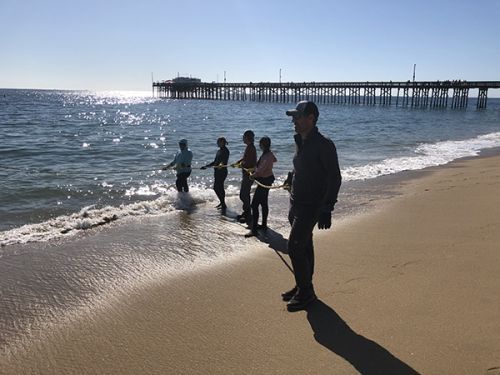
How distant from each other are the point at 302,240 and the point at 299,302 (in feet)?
1.94

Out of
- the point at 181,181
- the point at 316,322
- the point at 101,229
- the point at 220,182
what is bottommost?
the point at 101,229

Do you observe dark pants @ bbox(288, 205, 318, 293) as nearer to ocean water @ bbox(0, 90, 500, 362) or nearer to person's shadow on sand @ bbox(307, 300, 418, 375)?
person's shadow on sand @ bbox(307, 300, 418, 375)

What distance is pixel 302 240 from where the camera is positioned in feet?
12.7

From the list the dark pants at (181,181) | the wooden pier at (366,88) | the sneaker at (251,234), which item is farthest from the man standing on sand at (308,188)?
the wooden pier at (366,88)

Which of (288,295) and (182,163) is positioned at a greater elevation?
(182,163)

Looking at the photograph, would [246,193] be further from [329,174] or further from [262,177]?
[329,174]

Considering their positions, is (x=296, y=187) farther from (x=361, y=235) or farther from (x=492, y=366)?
(x=361, y=235)

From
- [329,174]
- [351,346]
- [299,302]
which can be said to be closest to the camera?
[351,346]

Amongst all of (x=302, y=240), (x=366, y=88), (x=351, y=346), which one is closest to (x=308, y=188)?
(x=302, y=240)

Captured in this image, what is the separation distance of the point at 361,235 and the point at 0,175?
10.6m

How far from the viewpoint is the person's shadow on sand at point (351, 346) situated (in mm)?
3018

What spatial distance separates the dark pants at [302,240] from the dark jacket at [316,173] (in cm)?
8

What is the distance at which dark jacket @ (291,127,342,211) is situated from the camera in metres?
3.67

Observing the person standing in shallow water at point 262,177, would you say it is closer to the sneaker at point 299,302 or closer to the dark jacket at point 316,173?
the sneaker at point 299,302
